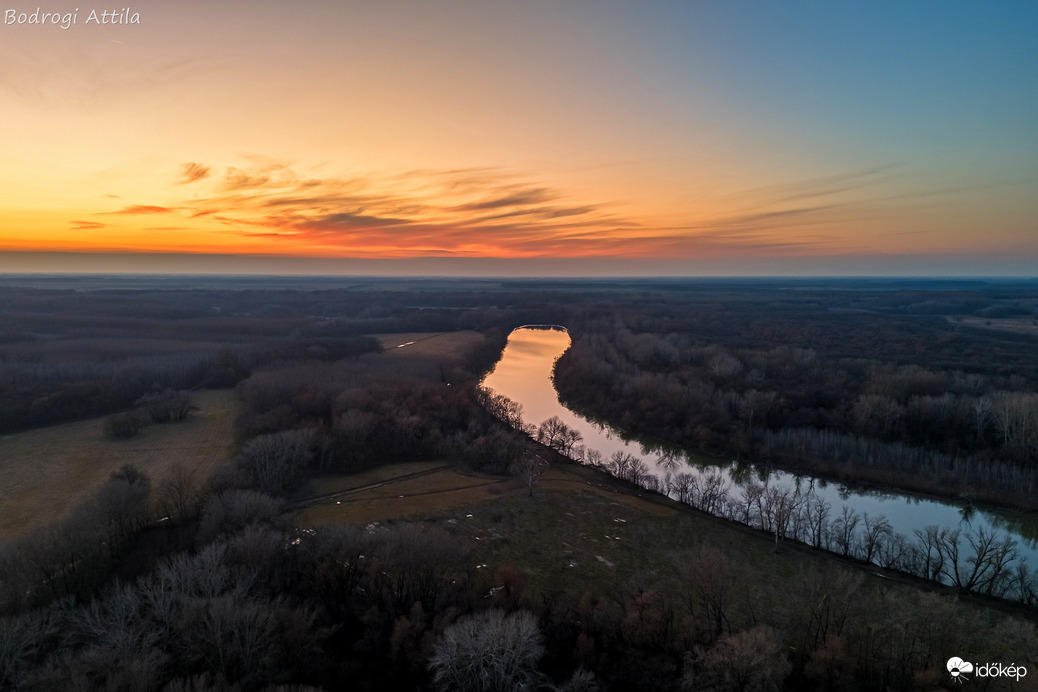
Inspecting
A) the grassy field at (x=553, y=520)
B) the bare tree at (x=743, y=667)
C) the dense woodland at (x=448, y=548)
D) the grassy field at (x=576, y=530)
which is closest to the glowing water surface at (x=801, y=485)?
the dense woodland at (x=448, y=548)

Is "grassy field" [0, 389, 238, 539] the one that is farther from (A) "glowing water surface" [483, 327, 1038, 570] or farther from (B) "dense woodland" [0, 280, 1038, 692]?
(A) "glowing water surface" [483, 327, 1038, 570]

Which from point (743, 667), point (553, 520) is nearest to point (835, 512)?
point (553, 520)

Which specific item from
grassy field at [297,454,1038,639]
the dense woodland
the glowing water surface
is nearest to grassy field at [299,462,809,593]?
grassy field at [297,454,1038,639]

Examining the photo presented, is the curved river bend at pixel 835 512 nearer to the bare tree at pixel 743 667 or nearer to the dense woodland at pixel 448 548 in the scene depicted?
the dense woodland at pixel 448 548

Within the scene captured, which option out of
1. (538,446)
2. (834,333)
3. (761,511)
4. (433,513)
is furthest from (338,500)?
(834,333)

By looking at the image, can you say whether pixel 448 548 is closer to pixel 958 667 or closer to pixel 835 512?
pixel 958 667

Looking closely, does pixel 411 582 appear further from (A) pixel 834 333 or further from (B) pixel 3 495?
(A) pixel 834 333
